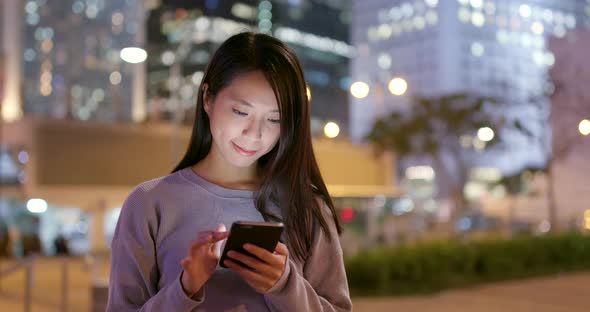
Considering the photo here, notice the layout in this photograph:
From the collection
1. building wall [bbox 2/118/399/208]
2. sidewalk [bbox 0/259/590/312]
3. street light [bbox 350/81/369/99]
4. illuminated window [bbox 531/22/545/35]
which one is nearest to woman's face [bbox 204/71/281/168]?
sidewalk [bbox 0/259/590/312]

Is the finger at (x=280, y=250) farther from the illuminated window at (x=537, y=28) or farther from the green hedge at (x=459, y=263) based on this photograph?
the illuminated window at (x=537, y=28)

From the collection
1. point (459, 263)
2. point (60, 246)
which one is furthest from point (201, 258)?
point (60, 246)

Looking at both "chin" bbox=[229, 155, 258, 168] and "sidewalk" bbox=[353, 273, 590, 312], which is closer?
"chin" bbox=[229, 155, 258, 168]

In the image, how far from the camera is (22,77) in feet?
84.4

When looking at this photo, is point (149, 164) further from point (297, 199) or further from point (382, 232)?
point (297, 199)

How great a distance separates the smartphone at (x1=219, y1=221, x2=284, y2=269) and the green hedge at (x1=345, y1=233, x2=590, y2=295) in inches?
410

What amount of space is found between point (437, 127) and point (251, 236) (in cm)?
2375

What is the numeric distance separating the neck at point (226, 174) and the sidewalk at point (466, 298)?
796 centimetres

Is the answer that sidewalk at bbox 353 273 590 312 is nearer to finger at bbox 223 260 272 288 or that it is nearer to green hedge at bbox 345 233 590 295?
green hedge at bbox 345 233 590 295

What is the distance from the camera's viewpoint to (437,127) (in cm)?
2466

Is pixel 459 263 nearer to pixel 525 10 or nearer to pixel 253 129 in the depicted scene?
pixel 253 129

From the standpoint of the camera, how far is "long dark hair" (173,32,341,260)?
1.71 meters

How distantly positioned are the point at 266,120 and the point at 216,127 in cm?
12

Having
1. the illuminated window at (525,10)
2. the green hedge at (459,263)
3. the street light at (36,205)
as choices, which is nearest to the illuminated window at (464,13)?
the illuminated window at (525,10)
